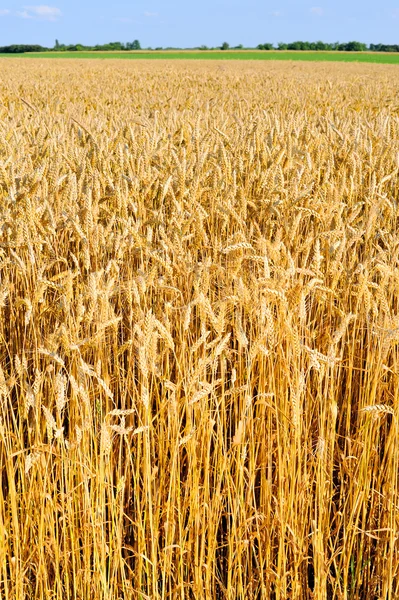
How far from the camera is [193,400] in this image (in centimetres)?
141

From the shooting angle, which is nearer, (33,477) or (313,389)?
(33,477)

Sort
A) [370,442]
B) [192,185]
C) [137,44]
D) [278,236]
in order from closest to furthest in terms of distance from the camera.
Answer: [370,442]
[278,236]
[192,185]
[137,44]

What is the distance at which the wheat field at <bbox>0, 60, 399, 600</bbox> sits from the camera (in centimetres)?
153

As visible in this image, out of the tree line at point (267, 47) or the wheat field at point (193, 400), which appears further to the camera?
the tree line at point (267, 47)

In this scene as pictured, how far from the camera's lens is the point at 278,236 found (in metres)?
2.02

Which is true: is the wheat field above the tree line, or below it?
below

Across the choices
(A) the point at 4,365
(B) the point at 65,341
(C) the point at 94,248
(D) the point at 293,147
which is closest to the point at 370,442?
(B) the point at 65,341

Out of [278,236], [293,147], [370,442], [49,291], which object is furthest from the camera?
[293,147]

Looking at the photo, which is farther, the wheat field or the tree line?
the tree line

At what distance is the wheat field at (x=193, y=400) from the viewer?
1.53 meters

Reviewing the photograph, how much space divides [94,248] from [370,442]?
102 centimetres

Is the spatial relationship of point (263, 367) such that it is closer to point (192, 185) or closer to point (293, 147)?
point (192, 185)

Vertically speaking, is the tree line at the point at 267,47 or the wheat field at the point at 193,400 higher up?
the tree line at the point at 267,47

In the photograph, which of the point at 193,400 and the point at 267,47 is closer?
the point at 193,400
